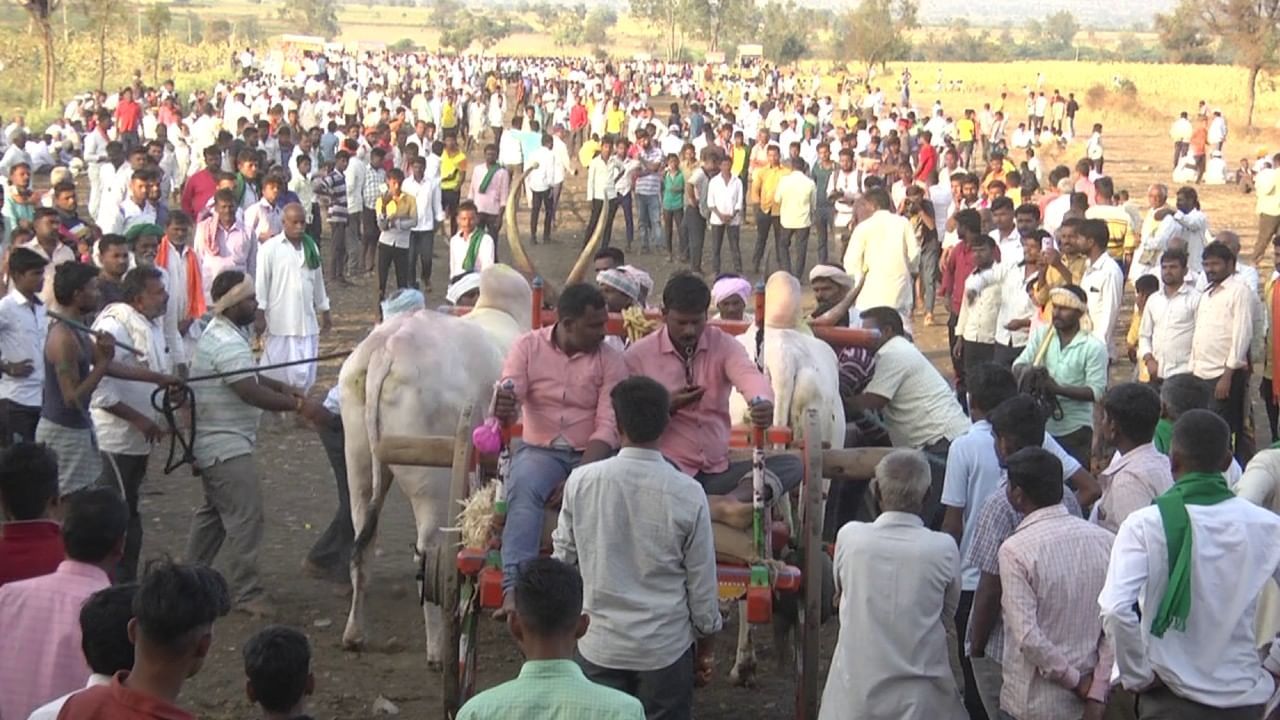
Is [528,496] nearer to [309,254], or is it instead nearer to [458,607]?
[458,607]

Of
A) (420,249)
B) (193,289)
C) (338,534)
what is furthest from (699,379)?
(420,249)

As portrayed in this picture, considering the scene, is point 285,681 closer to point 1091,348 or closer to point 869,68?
point 1091,348

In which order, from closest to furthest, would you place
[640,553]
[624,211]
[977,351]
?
[640,553] < [977,351] < [624,211]

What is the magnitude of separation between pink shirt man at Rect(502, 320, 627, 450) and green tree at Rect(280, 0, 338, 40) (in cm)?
10936

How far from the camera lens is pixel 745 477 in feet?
20.9

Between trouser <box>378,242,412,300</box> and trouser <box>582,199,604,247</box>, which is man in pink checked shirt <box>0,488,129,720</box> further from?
trouser <box>582,199,604,247</box>

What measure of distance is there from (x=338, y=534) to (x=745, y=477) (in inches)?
132

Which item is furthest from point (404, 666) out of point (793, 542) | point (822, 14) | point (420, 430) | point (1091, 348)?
point (822, 14)

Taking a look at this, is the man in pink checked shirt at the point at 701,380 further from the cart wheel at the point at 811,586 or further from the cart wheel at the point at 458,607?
the cart wheel at the point at 458,607

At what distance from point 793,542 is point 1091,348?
255cm

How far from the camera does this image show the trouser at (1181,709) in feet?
15.7

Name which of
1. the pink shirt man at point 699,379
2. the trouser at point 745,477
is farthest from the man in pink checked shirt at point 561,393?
the trouser at point 745,477

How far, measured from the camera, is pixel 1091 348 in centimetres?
835

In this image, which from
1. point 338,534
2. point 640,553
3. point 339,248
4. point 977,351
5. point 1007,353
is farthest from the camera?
point 339,248
